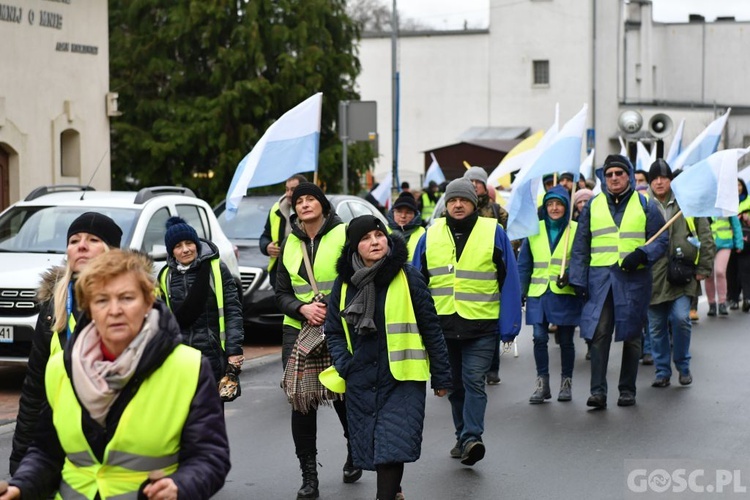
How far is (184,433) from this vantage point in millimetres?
3801

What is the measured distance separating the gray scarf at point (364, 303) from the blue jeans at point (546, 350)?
4078mm

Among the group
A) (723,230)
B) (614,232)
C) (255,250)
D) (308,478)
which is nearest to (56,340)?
(308,478)

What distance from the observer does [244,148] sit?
97.7 feet

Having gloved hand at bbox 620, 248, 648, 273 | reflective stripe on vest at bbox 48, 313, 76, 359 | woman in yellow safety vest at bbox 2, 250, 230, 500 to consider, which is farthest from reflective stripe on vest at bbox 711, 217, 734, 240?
woman in yellow safety vest at bbox 2, 250, 230, 500

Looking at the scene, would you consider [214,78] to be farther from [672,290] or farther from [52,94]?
[672,290]

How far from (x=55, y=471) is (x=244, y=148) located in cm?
2601

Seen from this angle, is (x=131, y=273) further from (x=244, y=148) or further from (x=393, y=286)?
(x=244, y=148)

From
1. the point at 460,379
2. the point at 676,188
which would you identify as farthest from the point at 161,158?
the point at 460,379

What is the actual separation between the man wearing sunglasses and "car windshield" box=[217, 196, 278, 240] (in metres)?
6.15

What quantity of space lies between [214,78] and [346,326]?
23656mm

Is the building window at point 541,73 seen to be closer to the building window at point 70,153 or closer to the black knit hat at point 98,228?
the building window at point 70,153

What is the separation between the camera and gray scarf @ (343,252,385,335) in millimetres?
6621

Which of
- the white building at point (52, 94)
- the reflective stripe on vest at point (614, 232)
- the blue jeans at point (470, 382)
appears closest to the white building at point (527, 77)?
the white building at point (52, 94)

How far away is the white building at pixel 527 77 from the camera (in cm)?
5225
